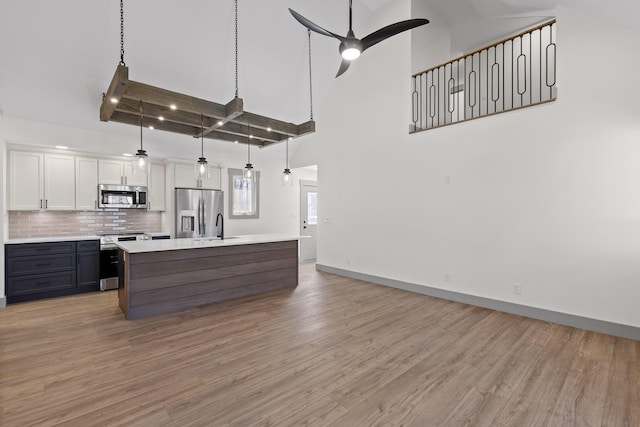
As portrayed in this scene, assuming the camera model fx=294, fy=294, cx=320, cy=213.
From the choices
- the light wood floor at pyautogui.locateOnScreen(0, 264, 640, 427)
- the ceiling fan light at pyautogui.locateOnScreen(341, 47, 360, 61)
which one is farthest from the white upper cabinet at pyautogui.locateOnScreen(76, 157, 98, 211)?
the ceiling fan light at pyautogui.locateOnScreen(341, 47, 360, 61)

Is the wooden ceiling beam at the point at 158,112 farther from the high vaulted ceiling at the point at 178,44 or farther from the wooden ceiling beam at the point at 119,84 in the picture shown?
the high vaulted ceiling at the point at 178,44

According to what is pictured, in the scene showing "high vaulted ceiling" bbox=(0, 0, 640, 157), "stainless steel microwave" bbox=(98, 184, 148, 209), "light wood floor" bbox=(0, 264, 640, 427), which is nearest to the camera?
"light wood floor" bbox=(0, 264, 640, 427)

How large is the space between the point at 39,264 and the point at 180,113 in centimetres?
323

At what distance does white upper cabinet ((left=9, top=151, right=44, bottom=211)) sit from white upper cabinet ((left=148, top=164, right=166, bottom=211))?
5.10 feet

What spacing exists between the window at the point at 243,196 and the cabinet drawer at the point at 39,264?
9.66ft

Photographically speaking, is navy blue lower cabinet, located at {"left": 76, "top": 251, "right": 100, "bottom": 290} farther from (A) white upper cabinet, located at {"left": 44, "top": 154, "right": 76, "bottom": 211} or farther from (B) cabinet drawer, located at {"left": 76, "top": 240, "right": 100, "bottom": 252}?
(A) white upper cabinet, located at {"left": 44, "top": 154, "right": 76, "bottom": 211}

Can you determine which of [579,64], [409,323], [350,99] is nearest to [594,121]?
[579,64]

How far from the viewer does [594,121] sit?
3318mm

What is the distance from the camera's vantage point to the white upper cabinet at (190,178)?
19.5ft

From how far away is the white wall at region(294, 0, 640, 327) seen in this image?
3.20m

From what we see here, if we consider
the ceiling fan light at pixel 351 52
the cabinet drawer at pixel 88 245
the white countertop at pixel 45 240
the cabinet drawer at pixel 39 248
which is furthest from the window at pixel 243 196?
the ceiling fan light at pixel 351 52

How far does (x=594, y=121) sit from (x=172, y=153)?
655 cm

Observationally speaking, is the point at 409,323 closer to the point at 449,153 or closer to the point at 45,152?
the point at 449,153

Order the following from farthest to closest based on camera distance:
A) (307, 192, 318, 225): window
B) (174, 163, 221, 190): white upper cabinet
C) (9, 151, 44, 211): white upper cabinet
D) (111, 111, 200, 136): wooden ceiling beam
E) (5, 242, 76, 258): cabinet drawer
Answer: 1. (307, 192, 318, 225): window
2. (174, 163, 221, 190): white upper cabinet
3. (9, 151, 44, 211): white upper cabinet
4. (5, 242, 76, 258): cabinet drawer
5. (111, 111, 200, 136): wooden ceiling beam
